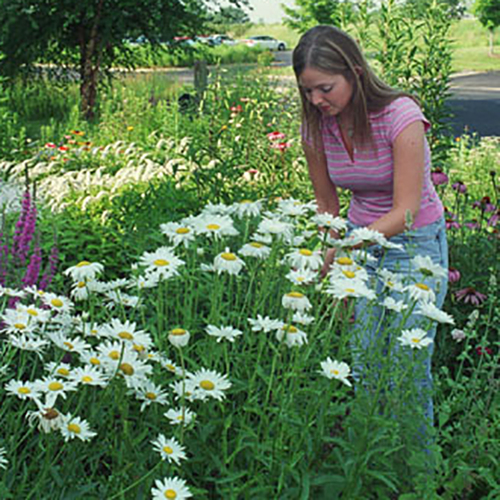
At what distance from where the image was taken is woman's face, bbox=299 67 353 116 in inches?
94.6

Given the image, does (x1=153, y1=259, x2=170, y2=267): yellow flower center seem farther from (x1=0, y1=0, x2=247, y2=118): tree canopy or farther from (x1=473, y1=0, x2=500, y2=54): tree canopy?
(x1=473, y1=0, x2=500, y2=54): tree canopy

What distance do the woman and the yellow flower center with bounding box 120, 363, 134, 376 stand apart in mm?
956

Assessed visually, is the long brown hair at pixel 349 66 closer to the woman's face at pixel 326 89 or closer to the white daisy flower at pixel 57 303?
the woman's face at pixel 326 89

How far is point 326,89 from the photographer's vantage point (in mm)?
2441

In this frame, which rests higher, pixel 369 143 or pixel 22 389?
pixel 369 143

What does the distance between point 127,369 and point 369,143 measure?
1.38 m

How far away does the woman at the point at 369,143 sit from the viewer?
7.83 ft

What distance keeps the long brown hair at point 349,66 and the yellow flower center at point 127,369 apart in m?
1.31

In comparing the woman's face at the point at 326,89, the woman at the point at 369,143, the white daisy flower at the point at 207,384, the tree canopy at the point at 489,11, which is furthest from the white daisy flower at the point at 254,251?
the tree canopy at the point at 489,11

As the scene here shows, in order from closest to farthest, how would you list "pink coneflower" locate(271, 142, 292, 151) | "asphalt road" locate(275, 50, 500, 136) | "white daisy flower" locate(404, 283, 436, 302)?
"white daisy flower" locate(404, 283, 436, 302), "pink coneflower" locate(271, 142, 292, 151), "asphalt road" locate(275, 50, 500, 136)

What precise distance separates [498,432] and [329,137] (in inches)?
51.5

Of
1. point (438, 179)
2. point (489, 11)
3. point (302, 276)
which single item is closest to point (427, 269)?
point (302, 276)

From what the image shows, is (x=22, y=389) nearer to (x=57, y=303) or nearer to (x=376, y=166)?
(x=57, y=303)

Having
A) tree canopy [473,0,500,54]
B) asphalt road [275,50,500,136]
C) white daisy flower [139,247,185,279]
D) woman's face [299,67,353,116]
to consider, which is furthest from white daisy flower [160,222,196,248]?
tree canopy [473,0,500,54]
